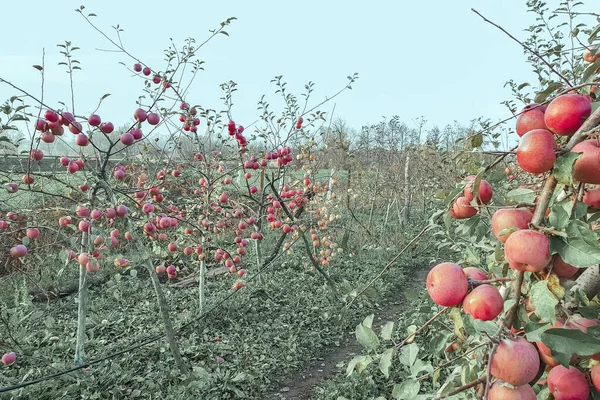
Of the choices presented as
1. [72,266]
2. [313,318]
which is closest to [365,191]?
[313,318]

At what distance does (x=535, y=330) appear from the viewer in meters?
0.57

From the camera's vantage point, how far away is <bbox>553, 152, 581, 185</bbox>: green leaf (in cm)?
55

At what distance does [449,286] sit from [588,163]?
0.28 meters

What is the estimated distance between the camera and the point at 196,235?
4.66m

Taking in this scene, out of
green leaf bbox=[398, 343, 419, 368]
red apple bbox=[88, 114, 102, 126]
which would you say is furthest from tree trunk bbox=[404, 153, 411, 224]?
green leaf bbox=[398, 343, 419, 368]

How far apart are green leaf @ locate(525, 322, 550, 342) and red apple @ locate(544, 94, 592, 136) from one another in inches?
12.2

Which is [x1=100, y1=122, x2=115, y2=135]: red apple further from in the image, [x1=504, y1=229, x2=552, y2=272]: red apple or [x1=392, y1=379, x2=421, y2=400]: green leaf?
[x1=504, y1=229, x2=552, y2=272]: red apple

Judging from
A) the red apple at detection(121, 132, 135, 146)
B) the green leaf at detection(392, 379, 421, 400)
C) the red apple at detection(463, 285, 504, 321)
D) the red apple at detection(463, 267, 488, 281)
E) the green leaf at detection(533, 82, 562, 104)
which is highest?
the red apple at detection(121, 132, 135, 146)

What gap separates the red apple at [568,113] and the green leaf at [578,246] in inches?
6.7

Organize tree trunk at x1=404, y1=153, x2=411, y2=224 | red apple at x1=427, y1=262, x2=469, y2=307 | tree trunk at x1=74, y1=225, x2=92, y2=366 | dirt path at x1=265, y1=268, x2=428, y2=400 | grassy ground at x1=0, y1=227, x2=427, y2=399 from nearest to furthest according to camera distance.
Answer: red apple at x1=427, y1=262, x2=469, y2=307 < tree trunk at x1=74, y1=225, x2=92, y2=366 < grassy ground at x1=0, y1=227, x2=427, y2=399 < dirt path at x1=265, y1=268, x2=428, y2=400 < tree trunk at x1=404, y1=153, x2=411, y2=224

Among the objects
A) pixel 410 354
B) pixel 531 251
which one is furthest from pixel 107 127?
pixel 531 251

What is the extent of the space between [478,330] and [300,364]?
3315 mm

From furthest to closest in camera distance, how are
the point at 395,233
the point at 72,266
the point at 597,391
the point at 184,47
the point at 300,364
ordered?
the point at 395,233
the point at 72,266
the point at 184,47
the point at 300,364
the point at 597,391

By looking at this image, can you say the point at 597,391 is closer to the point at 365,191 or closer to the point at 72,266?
the point at 72,266
